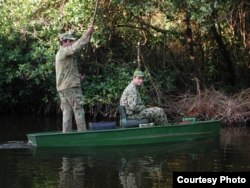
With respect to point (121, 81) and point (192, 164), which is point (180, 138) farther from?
point (121, 81)

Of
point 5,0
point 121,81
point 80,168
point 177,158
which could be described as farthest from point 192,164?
point 5,0

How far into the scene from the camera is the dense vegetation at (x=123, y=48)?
593 inches

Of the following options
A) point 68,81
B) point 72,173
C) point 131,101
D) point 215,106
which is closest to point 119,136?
point 131,101

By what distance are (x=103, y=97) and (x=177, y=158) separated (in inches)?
216

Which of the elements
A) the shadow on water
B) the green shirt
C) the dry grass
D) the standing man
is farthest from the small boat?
the dry grass

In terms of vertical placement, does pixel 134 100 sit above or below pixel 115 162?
above

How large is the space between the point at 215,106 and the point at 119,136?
422 centimetres

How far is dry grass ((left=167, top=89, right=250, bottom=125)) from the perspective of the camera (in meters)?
15.0

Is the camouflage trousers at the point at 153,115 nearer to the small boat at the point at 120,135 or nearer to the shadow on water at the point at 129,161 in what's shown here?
the small boat at the point at 120,135

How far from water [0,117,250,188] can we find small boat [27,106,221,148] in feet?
0.58

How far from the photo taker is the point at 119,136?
1182cm

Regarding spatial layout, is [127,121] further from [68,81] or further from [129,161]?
[129,161]

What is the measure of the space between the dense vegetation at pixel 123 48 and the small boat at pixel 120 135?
3222 millimetres

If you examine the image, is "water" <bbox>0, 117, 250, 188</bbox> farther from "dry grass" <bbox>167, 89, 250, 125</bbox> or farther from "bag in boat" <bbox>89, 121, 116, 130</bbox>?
"dry grass" <bbox>167, 89, 250, 125</bbox>
